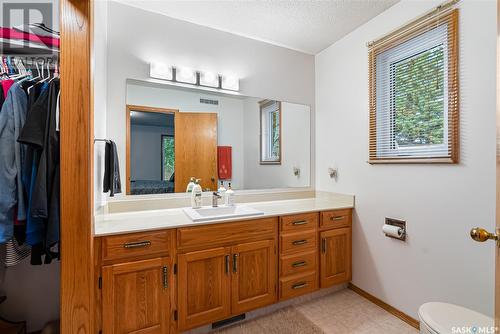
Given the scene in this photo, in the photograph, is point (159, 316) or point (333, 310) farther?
point (333, 310)

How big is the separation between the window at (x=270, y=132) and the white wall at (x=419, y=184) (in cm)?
51

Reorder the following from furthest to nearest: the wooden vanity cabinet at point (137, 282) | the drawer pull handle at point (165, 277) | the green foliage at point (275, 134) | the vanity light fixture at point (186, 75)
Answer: the green foliage at point (275, 134) < the vanity light fixture at point (186, 75) < the drawer pull handle at point (165, 277) < the wooden vanity cabinet at point (137, 282)

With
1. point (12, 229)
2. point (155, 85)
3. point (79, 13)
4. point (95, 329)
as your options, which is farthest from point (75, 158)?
point (155, 85)

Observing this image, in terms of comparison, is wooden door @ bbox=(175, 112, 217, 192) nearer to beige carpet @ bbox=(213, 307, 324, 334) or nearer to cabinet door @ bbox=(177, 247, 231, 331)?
cabinet door @ bbox=(177, 247, 231, 331)

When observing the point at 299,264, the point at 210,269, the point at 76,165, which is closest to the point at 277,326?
the point at 299,264

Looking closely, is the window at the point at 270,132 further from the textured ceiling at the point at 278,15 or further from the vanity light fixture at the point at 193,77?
the textured ceiling at the point at 278,15

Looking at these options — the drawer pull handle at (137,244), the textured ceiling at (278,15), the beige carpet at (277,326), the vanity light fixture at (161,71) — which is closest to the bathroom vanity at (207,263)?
the drawer pull handle at (137,244)

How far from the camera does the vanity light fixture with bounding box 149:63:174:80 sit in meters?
2.01

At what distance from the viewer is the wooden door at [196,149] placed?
2.15 metres

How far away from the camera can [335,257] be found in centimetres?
222

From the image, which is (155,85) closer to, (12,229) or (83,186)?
(83,186)

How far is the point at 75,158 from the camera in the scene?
1084 mm

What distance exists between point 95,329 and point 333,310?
173cm

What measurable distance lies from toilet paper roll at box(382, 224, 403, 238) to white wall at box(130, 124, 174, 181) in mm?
1944
